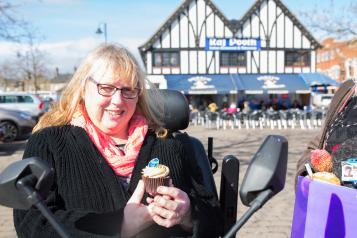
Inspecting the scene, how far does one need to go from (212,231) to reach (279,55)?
100 ft

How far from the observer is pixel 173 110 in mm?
2592

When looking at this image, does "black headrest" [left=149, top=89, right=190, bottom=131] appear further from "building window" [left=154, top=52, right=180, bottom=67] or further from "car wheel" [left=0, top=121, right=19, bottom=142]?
"building window" [left=154, top=52, right=180, bottom=67]

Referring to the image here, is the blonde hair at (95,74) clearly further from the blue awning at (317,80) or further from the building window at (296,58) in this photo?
Result: the building window at (296,58)

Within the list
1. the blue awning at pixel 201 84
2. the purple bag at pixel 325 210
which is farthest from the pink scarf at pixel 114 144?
the blue awning at pixel 201 84

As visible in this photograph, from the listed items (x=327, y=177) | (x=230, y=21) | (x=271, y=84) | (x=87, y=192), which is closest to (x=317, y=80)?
(x=271, y=84)

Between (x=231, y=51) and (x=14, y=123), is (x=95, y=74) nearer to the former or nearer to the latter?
(x=14, y=123)

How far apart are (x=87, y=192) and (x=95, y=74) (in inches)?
22.5

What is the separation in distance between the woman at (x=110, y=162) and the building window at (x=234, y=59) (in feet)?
95.2

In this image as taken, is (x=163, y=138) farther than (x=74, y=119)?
Yes

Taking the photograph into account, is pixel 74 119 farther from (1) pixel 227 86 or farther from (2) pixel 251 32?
(2) pixel 251 32

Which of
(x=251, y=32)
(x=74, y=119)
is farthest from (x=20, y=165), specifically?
(x=251, y=32)

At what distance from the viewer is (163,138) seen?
7.49 feet

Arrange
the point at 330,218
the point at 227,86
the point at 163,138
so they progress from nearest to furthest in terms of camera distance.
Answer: the point at 330,218, the point at 163,138, the point at 227,86

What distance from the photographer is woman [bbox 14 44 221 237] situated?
1788 millimetres
